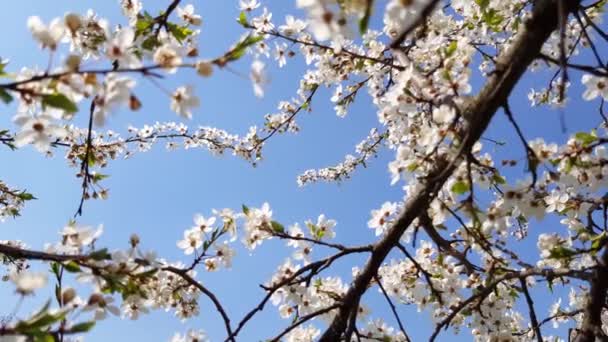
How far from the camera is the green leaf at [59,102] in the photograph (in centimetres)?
165

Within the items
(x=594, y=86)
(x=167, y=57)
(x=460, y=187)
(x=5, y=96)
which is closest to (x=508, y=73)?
(x=460, y=187)

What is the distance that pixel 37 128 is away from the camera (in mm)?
1945

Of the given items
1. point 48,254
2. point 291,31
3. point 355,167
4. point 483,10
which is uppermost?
point 355,167

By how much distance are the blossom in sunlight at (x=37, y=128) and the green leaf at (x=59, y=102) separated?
0.22m

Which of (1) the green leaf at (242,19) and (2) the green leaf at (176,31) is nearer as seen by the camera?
(2) the green leaf at (176,31)

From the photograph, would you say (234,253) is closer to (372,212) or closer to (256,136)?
(372,212)

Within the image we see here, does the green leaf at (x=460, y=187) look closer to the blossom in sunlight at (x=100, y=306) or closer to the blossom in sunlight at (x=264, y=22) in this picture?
the blossom in sunlight at (x=100, y=306)

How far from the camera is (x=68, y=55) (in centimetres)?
167

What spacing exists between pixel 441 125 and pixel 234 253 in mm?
1854

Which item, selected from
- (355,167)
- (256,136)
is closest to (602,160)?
(256,136)

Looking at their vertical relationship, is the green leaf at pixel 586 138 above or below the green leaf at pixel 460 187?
above

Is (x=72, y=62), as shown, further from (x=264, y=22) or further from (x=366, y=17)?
(x=264, y=22)

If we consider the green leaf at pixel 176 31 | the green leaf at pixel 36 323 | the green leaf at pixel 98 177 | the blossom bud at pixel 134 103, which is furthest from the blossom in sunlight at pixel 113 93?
the green leaf at pixel 98 177

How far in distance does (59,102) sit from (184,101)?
56 centimetres
